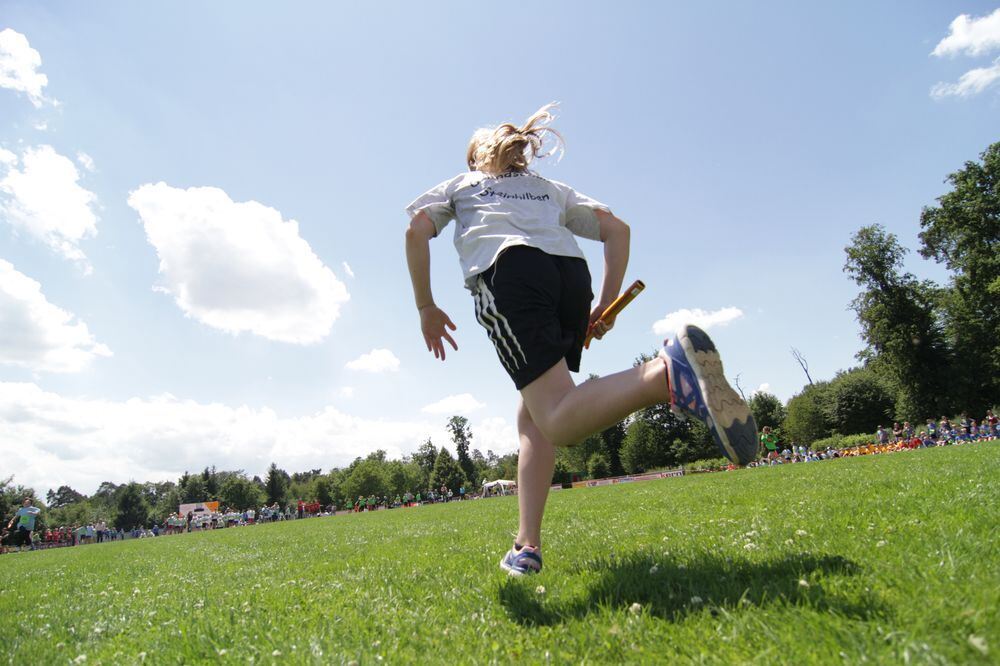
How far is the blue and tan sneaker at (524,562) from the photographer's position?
2965 mm

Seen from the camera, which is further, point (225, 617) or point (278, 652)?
point (225, 617)

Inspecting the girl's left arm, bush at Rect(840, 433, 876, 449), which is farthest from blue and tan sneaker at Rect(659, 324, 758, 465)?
bush at Rect(840, 433, 876, 449)

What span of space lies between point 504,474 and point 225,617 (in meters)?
110

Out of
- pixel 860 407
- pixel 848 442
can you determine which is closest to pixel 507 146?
pixel 848 442

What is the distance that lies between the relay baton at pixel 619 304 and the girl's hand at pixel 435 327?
33.4 inches

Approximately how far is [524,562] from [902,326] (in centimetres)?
5556

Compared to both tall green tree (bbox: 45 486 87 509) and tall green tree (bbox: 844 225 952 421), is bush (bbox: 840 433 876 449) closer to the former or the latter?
tall green tree (bbox: 844 225 952 421)

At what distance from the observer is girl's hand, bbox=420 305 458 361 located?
344 centimetres

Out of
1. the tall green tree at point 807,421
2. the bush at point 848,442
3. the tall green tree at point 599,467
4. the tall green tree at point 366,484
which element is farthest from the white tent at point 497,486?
the tall green tree at point 807,421

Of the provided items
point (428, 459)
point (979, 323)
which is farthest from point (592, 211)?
point (428, 459)

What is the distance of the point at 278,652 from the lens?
210 centimetres

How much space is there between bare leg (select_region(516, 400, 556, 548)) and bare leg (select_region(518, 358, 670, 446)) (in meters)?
0.44

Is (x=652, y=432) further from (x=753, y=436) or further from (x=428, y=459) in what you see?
(x=753, y=436)

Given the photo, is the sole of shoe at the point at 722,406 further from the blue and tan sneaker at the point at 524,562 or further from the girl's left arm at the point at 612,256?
the girl's left arm at the point at 612,256
